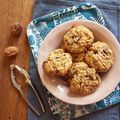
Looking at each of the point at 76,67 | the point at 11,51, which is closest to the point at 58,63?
the point at 76,67

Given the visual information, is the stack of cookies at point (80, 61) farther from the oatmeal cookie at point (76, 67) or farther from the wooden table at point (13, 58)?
the wooden table at point (13, 58)

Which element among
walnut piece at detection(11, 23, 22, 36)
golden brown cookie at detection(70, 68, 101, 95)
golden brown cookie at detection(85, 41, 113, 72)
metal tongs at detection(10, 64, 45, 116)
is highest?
golden brown cookie at detection(85, 41, 113, 72)

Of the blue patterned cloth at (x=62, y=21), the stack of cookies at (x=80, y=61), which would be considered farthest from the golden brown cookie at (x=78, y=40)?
the blue patterned cloth at (x=62, y=21)

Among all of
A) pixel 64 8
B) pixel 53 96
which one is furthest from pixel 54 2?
pixel 53 96

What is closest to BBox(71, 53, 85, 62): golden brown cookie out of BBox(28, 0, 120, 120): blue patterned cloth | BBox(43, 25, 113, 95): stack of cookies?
BBox(43, 25, 113, 95): stack of cookies

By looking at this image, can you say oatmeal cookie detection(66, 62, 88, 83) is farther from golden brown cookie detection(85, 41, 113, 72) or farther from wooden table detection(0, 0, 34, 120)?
wooden table detection(0, 0, 34, 120)

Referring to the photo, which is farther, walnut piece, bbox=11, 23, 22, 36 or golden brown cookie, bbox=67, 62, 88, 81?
walnut piece, bbox=11, 23, 22, 36
